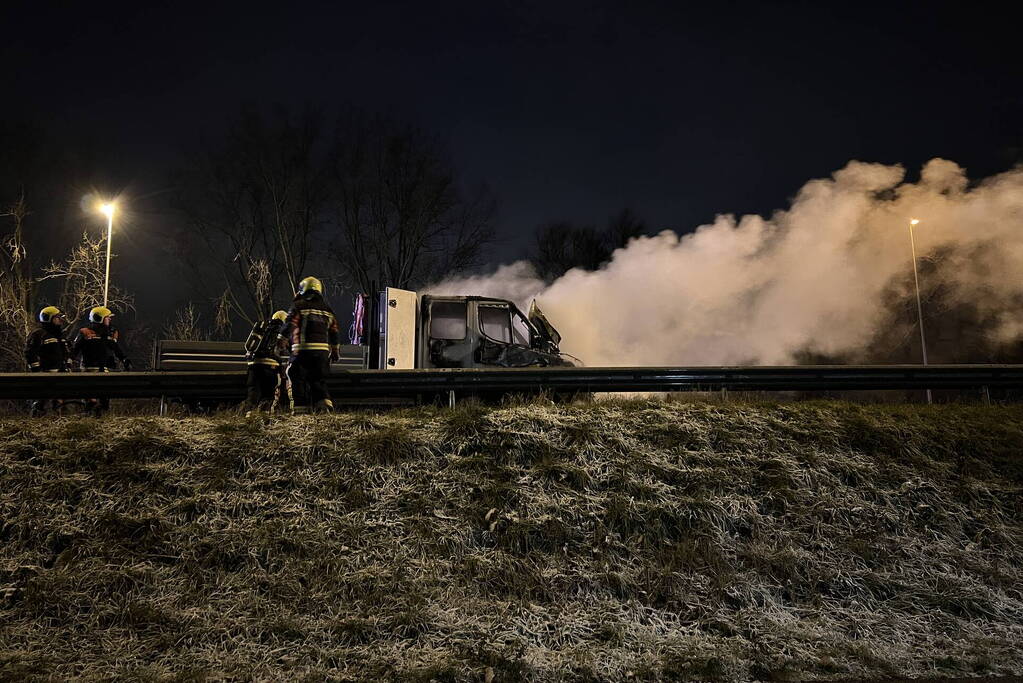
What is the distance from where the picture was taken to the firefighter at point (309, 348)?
930cm

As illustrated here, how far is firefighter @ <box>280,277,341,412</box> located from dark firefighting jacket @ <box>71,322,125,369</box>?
4653mm

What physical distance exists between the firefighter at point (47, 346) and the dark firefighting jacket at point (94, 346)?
35 cm

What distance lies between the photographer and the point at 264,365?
977 centimetres

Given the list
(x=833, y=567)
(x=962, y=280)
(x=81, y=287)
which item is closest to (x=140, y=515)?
(x=833, y=567)

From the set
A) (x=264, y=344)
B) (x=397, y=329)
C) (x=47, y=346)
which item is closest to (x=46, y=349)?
(x=47, y=346)

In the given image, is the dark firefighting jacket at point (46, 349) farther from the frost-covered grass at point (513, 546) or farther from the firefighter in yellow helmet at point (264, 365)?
the frost-covered grass at point (513, 546)

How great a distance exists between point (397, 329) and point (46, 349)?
588 cm

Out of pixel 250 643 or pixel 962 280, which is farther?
pixel 962 280

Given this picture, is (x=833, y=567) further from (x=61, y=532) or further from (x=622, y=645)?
(x=61, y=532)

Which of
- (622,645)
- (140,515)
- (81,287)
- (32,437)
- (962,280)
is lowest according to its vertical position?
(622,645)

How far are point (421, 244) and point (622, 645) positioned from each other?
26911mm

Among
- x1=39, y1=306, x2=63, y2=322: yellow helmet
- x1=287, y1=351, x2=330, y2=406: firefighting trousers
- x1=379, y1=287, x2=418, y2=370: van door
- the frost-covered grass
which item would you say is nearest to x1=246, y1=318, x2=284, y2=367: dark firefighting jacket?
x1=287, y1=351, x2=330, y2=406: firefighting trousers

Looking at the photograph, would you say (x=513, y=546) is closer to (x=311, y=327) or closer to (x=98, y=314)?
(x=311, y=327)

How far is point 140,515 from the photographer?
19.6ft
